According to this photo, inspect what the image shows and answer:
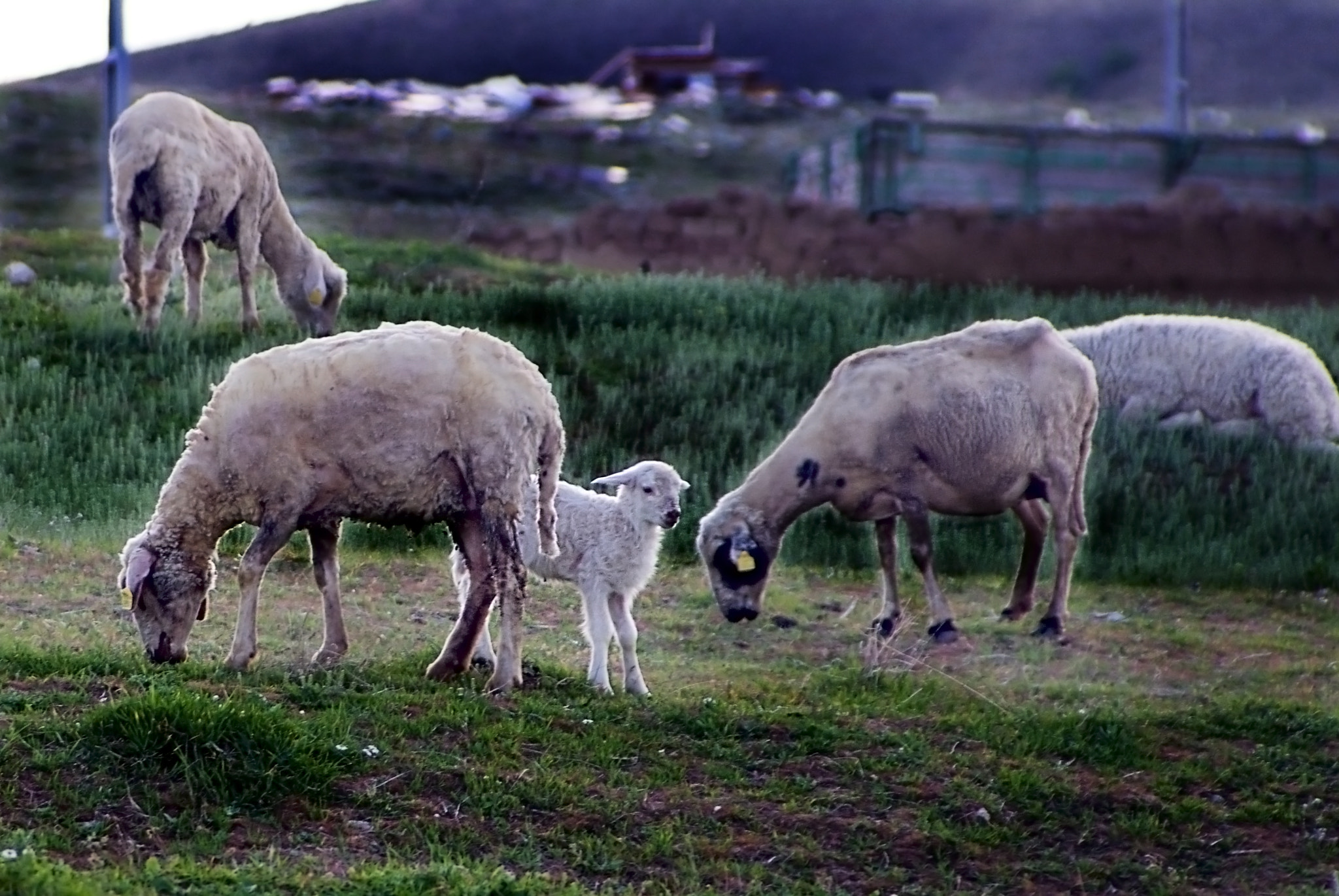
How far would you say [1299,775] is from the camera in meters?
8.20

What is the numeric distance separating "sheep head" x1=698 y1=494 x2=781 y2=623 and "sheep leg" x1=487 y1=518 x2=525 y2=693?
2.20m

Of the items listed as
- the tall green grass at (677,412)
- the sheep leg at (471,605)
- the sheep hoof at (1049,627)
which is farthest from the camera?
the tall green grass at (677,412)

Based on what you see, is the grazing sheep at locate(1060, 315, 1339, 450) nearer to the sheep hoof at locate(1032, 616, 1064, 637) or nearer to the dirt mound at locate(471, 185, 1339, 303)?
the sheep hoof at locate(1032, 616, 1064, 637)

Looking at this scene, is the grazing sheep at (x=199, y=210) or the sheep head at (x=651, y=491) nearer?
the sheep head at (x=651, y=491)

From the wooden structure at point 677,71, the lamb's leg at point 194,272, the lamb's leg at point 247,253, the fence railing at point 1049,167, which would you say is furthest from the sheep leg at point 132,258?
the wooden structure at point 677,71

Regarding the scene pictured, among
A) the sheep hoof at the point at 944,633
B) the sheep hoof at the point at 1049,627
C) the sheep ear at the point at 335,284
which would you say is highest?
the sheep ear at the point at 335,284

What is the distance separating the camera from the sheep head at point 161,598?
25.4 ft

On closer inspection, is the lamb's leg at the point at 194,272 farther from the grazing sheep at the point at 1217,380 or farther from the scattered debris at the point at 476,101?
the scattered debris at the point at 476,101

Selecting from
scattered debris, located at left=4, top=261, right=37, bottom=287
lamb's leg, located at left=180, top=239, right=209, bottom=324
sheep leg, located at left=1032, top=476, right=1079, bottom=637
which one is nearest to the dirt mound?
scattered debris, located at left=4, top=261, right=37, bottom=287

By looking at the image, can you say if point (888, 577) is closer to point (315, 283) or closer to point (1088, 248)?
point (315, 283)

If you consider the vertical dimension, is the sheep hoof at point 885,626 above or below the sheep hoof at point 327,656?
below

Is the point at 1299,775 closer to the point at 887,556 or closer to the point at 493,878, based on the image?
the point at 887,556

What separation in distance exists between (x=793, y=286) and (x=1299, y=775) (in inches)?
470

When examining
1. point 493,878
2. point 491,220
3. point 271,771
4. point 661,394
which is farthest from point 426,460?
point 491,220
